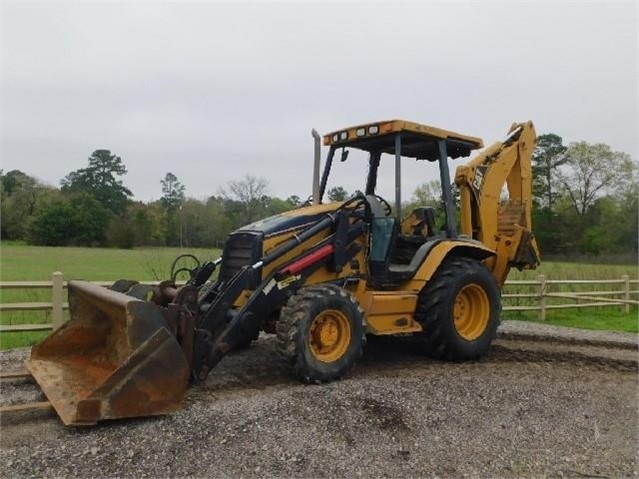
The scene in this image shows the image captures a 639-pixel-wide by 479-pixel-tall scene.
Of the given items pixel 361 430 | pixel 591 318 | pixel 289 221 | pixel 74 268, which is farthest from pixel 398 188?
pixel 74 268

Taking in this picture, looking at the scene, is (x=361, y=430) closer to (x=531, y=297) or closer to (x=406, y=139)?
(x=406, y=139)

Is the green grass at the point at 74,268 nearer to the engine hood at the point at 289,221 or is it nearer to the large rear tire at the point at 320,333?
the engine hood at the point at 289,221

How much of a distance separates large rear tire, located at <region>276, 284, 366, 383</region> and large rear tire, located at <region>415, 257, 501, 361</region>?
1142mm

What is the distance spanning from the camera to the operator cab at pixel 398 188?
7.20 m

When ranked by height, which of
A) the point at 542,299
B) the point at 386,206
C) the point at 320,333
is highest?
the point at 386,206

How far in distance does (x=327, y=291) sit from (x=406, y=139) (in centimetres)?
259

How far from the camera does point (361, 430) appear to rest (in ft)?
16.1

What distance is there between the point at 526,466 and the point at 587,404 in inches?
67.9

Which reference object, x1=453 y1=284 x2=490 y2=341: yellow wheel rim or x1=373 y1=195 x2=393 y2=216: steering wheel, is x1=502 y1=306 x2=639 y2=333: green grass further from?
x1=373 y1=195 x2=393 y2=216: steering wheel

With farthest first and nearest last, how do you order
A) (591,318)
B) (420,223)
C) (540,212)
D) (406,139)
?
(540,212)
(591,318)
(420,223)
(406,139)

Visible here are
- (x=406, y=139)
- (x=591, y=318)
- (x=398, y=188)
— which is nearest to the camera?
(x=398, y=188)

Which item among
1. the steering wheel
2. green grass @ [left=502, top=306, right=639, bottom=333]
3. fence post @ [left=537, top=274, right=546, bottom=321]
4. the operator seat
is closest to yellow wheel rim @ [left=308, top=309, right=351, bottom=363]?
the steering wheel

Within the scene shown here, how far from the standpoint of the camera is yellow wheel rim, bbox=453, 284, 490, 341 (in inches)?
300

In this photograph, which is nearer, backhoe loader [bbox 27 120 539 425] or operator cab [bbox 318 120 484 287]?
backhoe loader [bbox 27 120 539 425]
